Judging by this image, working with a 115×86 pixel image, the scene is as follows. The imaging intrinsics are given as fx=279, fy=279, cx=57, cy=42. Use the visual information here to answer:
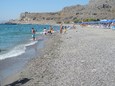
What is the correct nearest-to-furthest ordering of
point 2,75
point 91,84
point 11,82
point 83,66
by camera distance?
point 91,84 < point 11,82 < point 83,66 < point 2,75

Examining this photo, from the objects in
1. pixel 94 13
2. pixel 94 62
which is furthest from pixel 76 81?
pixel 94 13

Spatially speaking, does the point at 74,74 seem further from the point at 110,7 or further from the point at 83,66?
the point at 110,7

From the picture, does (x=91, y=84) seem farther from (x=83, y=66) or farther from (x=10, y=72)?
(x=10, y=72)

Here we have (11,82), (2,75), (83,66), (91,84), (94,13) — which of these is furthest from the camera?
(94,13)

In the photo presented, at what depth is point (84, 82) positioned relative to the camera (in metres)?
10.5

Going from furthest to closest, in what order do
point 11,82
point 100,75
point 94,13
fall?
1. point 94,13
2. point 11,82
3. point 100,75

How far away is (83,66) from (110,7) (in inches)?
7440

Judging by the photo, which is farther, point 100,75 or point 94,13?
point 94,13

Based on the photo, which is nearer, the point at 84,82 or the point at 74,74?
the point at 84,82

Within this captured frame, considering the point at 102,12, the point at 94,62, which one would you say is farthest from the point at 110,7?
the point at 94,62

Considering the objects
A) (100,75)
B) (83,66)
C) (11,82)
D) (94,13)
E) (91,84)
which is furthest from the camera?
(94,13)

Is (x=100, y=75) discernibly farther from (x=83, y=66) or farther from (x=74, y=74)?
(x=83, y=66)

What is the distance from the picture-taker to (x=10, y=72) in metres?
15.5

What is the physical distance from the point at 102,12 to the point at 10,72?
172 m
